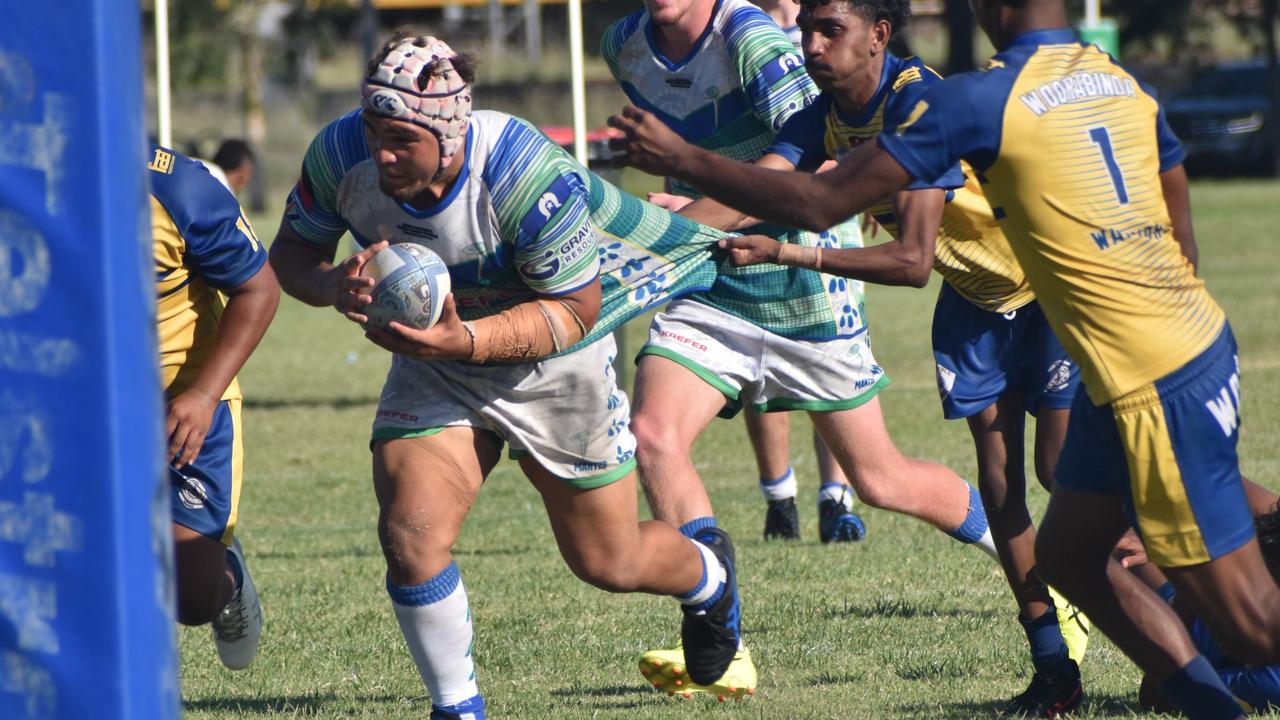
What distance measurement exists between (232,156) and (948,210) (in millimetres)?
8435

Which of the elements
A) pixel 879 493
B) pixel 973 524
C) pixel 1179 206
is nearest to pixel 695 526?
pixel 879 493

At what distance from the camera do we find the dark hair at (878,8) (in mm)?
5105

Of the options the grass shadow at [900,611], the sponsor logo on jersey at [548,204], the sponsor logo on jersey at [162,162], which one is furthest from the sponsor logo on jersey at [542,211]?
the grass shadow at [900,611]

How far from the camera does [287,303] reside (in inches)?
836

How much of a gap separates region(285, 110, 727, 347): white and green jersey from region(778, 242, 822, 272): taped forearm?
587mm

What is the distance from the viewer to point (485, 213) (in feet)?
14.8

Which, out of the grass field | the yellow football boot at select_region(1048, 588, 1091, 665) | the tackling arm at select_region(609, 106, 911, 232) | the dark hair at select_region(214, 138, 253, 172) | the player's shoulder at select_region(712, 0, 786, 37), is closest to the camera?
the tackling arm at select_region(609, 106, 911, 232)

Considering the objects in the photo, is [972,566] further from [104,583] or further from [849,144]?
[104,583]

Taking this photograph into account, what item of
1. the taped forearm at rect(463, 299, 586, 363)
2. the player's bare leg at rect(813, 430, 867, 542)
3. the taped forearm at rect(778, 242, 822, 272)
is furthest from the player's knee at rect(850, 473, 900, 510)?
the player's bare leg at rect(813, 430, 867, 542)

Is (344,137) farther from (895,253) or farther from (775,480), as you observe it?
(775,480)

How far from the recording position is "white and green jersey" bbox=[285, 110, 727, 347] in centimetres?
449

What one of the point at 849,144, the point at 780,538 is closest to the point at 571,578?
the point at 780,538

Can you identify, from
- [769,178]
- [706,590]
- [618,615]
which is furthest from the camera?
[618,615]

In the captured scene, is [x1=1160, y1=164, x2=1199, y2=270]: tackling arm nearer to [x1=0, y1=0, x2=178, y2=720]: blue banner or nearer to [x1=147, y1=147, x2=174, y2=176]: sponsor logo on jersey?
[x1=0, y1=0, x2=178, y2=720]: blue banner
